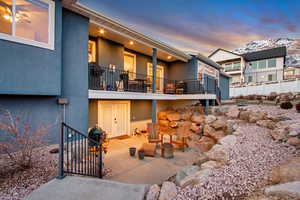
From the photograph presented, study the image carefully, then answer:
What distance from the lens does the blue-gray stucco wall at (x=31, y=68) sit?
3.76 metres

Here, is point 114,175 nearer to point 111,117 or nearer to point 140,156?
point 140,156

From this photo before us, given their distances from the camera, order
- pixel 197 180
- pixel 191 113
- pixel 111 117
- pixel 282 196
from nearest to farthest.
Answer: pixel 282 196 → pixel 197 180 → pixel 111 117 → pixel 191 113

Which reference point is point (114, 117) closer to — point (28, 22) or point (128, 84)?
point (128, 84)

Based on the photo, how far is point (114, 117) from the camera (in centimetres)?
873

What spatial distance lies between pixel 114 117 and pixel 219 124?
6.19 m

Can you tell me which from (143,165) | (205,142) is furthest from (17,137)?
(205,142)

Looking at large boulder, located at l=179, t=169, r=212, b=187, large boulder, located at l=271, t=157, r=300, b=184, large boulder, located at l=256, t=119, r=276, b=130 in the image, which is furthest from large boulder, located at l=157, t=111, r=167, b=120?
large boulder, located at l=271, t=157, r=300, b=184

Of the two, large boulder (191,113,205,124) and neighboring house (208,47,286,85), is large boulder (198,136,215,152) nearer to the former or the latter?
large boulder (191,113,205,124)

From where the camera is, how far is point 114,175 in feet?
14.4

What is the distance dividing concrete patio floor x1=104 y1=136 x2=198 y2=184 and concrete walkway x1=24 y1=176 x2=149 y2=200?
4.64 feet

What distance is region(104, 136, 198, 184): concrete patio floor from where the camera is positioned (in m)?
4.28

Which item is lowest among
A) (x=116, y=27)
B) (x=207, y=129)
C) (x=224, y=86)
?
(x=207, y=129)

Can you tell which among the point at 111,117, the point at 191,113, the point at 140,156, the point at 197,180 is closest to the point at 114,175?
the point at 140,156

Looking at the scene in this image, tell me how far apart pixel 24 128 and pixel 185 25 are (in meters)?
11.6
